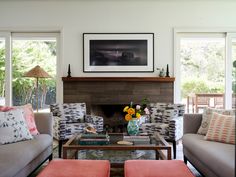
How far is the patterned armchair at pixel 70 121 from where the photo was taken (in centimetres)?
427

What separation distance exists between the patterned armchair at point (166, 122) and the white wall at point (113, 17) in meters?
1.11

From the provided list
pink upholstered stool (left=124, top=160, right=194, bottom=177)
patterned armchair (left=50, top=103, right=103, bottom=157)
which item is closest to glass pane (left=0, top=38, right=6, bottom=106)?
patterned armchair (left=50, top=103, right=103, bottom=157)

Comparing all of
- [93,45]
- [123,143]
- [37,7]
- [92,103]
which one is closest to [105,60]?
[93,45]

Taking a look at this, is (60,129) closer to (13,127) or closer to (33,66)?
(13,127)

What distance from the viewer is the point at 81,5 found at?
5.54 m

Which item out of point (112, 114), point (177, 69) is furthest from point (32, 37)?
point (177, 69)

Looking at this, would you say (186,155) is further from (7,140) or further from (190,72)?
(190,72)

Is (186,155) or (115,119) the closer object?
(186,155)

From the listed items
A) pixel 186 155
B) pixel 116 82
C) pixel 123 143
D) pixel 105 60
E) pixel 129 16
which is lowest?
pixel 186 155

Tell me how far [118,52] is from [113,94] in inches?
34.8

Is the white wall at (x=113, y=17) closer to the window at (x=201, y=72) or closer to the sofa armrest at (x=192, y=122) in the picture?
the window at (x=201, y=72)

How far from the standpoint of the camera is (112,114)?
5512 millimetres

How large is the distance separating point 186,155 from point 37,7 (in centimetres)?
419

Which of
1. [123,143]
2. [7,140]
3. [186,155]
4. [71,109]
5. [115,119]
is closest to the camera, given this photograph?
[7,140]
